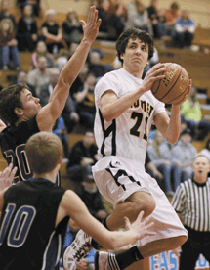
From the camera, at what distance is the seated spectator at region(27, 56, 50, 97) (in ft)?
28.6

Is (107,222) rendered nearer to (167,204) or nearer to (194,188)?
(167,204)

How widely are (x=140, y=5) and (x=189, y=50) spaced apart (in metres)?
2.63

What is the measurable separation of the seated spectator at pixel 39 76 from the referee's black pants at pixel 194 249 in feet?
13.8

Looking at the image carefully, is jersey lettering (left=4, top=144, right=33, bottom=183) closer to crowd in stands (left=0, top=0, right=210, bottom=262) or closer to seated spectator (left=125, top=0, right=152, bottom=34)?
crowd in stands (left=0, top=0, right=210, bottom=262)

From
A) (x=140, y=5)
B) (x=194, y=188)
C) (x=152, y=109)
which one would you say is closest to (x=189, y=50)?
(x=140, y=5)

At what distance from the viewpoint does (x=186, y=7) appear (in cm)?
1775

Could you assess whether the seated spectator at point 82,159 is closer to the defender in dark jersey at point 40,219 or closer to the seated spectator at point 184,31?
the defender in dark jersey at point 40,219

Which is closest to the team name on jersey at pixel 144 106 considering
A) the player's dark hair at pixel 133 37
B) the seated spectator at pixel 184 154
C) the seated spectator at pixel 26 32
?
the player's dark hair at pixel 133 37

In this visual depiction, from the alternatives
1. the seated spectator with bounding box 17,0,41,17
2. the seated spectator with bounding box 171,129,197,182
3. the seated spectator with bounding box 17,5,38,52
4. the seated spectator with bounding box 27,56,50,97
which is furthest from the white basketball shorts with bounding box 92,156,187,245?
the seated spectator with bounding box 17,0,41,17

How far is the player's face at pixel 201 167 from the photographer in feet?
22.8

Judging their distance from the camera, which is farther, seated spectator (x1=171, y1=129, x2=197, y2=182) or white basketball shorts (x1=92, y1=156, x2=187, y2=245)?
seated spectator (x1=171, y1=129, x2=197, y2=182)

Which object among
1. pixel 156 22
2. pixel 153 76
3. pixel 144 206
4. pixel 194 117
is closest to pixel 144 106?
pixel 153 76

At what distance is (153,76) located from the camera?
3.77 meters

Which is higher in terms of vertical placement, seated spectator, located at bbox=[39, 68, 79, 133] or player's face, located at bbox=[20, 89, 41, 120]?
player's face, located at bbox=[20, 89, 41, 120]
